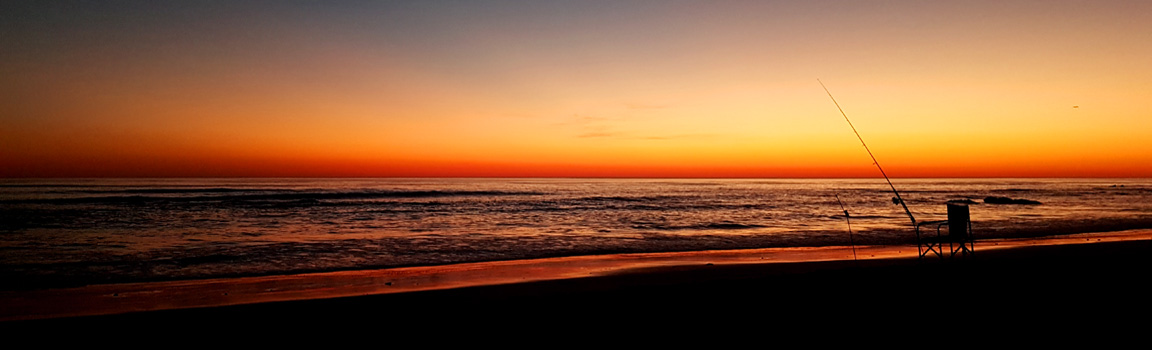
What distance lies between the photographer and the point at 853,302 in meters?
6.21

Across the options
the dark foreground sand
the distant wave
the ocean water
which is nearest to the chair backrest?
the dark foreground sand

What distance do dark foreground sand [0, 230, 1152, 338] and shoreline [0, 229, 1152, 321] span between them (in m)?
0.04

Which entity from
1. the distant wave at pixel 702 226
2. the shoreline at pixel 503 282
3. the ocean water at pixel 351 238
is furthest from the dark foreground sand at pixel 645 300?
the distant wave at pixel 702 226

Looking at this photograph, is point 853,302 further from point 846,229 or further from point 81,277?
point 846,229

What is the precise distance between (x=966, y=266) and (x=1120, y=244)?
9739 mm

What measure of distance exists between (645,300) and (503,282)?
12.4 ft

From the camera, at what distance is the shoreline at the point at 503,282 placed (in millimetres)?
7645

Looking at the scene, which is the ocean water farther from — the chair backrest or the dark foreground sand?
the chair backrest

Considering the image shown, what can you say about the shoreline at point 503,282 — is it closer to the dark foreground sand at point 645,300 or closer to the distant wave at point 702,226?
the dark foreground sand at point 645,300

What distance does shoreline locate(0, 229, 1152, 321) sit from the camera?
25.1 ft

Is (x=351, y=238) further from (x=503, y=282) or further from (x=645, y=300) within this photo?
(x=645, y=300)

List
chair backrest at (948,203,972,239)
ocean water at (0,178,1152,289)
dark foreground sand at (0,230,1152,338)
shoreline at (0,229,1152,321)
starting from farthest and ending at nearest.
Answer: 1. ocean water at (0,178,1152,289)
2. chair backrest at (948,203,972,239)
3. shoreline at (0,229,1152,321)
4. dark foreground sand at (0,230,1152,338)

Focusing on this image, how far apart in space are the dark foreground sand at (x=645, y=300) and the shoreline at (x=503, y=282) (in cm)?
4

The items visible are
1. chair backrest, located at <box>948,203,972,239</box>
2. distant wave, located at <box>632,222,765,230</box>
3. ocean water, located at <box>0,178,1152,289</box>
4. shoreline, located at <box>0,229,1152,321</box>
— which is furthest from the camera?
distant wave, located at <box>632,222,765,230</box>
